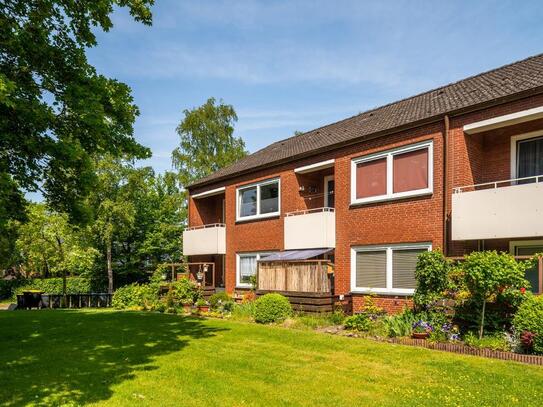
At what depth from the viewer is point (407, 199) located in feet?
52.1

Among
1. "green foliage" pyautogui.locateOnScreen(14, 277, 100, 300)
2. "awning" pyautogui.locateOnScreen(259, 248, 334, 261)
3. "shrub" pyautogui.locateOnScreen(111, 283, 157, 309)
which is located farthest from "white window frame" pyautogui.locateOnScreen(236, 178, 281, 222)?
"green foliage" pyautogui.locateOnScreen(14, 277, 100, 300)

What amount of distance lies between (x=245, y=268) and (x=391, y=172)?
1038 cm

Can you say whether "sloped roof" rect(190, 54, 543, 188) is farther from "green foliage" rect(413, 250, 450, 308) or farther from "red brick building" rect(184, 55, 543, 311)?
"green foliage" rect(413, 250, 450, 308)

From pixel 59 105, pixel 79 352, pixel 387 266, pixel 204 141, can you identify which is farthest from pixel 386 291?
pixel 204 141

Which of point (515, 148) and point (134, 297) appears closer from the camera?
point (515, 148)

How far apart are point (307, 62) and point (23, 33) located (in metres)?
11.6

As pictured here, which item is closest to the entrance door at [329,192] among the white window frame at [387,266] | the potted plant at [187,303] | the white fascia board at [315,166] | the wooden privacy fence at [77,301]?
the white fascia board at [315,166]

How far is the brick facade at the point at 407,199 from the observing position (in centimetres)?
1458

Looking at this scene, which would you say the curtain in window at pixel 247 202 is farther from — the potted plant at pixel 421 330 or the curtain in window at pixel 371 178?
the potted plant at pixel 421 330

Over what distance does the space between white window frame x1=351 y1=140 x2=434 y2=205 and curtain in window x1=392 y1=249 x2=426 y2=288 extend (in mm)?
1909

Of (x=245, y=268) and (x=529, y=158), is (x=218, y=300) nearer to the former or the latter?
(x=245, y=268)

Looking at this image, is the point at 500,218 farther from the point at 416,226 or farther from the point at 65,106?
the point at 65,106

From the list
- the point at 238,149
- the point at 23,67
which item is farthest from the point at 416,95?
the point at 238,149

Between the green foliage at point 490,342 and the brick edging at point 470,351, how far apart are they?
0.26 metres
